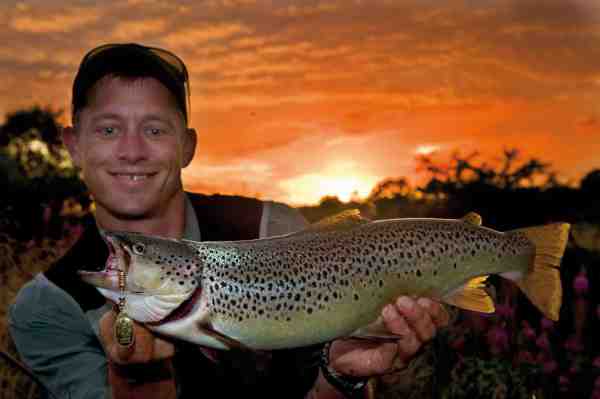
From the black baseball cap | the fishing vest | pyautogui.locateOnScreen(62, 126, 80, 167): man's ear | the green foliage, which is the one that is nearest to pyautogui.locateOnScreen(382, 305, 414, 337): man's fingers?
the fishing vest

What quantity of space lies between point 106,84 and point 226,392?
1965 mm

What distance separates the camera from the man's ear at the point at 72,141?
155 inches

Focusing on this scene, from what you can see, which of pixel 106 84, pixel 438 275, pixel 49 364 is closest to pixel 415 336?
pixel 438 275

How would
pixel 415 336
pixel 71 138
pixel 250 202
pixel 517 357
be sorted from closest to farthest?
pixel 415 336 < pixel 71 138 < pixel 250 202 < pixel 517 357

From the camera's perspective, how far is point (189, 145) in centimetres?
413

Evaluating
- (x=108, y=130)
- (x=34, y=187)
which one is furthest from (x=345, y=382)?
(x=34, y=187)

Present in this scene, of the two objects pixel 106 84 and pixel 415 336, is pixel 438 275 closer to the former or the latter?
pixel 415 336

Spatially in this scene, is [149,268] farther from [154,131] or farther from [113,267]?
[154,131]

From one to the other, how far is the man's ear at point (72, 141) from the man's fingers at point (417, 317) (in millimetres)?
2117

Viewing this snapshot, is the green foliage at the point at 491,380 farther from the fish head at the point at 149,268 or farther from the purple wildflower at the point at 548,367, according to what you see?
the fish head at the point at 149,268

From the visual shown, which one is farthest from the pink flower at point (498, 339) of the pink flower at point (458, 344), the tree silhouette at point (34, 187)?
the tree silhouette at point (34, 187)

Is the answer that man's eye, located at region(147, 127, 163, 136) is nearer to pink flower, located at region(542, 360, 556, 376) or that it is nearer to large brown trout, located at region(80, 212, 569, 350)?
large brown trout, located at region(80, 212, 569, 350)

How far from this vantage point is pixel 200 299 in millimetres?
2672

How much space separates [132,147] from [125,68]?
0.48 m
